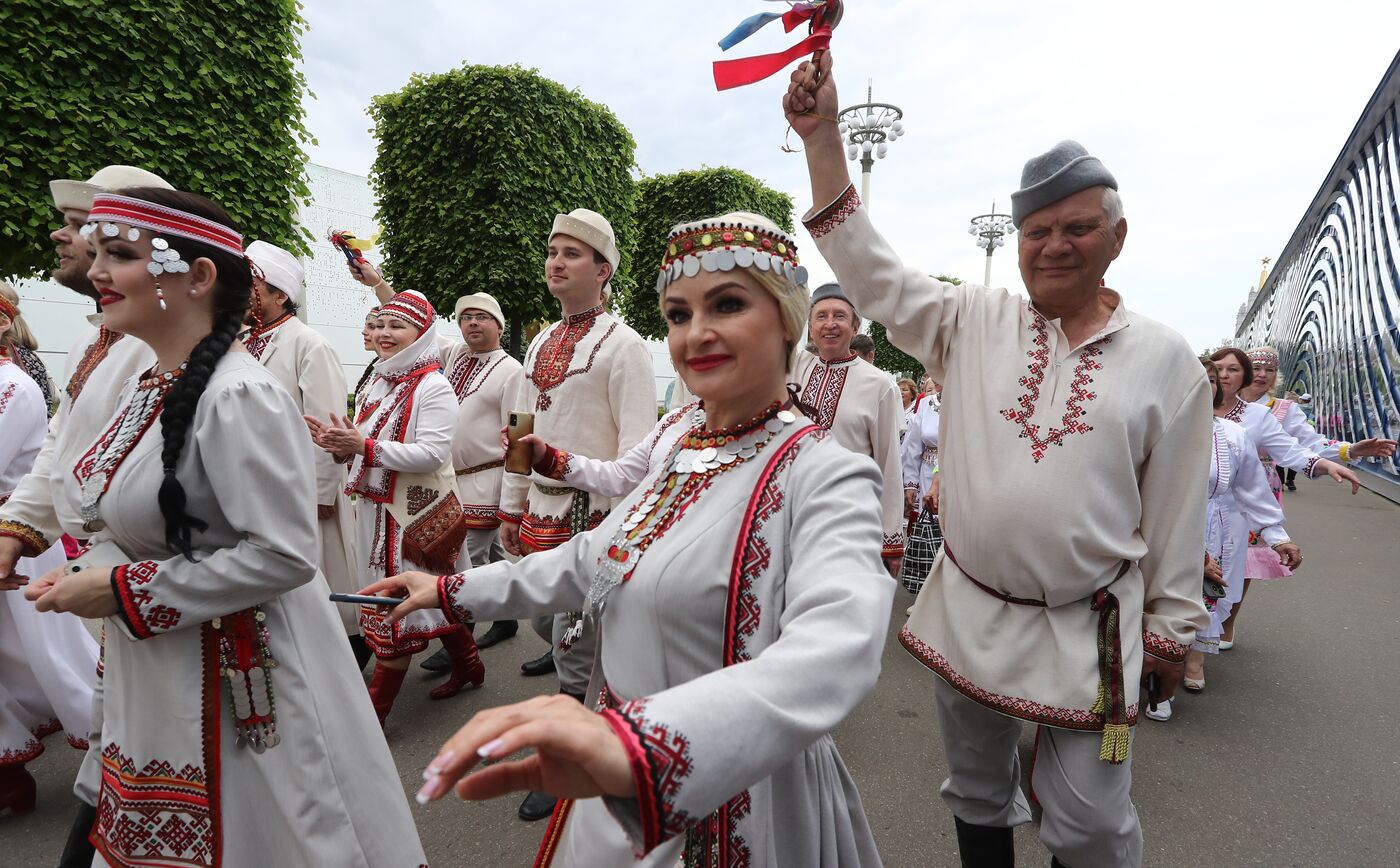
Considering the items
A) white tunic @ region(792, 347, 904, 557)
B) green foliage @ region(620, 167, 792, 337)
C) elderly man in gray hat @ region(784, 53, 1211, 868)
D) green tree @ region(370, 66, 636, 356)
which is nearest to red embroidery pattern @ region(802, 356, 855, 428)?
white tunic @ region(792, 347, 904, 557)

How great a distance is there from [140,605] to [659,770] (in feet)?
5.01

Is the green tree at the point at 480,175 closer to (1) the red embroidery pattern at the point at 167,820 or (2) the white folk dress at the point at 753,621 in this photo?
(1) the red embroidery pattern at the point at 167,820

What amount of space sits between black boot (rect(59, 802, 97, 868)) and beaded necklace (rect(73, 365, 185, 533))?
3.20 feet

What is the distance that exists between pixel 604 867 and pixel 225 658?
1.13 meters

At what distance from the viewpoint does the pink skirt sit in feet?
15.7

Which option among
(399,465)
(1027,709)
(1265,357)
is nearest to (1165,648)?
(1027,709)

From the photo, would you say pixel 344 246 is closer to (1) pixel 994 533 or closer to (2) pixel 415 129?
(1) pixel 994 533

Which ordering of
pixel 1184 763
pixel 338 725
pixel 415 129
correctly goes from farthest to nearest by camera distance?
pixel 415 129
pixel 1184 763
pixel 338 725

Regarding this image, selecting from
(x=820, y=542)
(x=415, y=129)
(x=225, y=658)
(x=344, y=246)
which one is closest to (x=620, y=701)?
(x=820, y=542)

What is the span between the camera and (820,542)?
1.09 meters

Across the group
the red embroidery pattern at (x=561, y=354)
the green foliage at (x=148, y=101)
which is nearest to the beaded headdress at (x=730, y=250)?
the red embroidery pattern at (x=561, y=354)

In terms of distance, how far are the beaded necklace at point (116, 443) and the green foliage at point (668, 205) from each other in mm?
15369

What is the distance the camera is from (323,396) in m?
3.55

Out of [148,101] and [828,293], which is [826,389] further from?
[148,101]
